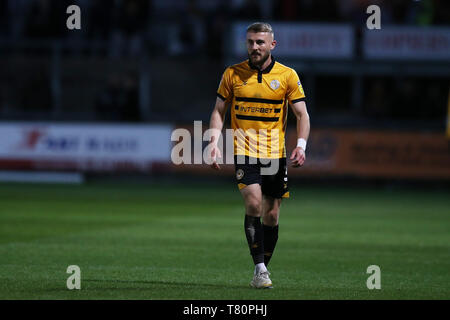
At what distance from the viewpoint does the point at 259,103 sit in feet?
29.5

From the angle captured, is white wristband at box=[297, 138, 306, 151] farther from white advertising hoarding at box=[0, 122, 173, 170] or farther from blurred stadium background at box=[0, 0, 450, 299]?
white advertising hoarding at box=[0, 122, 173, 170]

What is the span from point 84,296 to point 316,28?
19.5m

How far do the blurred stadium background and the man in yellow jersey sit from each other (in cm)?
1338

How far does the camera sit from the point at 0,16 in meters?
27.3

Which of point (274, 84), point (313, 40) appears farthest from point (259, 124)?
point (313, 40)

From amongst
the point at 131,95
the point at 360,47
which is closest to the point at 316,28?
the point at 360,47

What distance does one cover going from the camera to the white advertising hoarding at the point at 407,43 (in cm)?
2600

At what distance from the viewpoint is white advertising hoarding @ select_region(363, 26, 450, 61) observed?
1024 inches

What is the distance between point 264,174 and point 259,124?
0.51m

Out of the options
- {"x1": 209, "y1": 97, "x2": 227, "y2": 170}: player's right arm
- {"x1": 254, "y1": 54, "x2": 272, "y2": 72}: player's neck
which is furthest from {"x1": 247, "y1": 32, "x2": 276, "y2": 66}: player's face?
{"x1": 209, "y1": 97, "x2": 227, "y2": 170}: player's right arm

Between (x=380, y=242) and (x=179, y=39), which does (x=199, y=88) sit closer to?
(x=179, y=39)

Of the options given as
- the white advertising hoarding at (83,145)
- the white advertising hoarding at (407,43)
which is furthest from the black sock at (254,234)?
the white advertising hoarding at (407,43)

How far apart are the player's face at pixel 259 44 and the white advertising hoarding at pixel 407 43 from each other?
17845 mm
